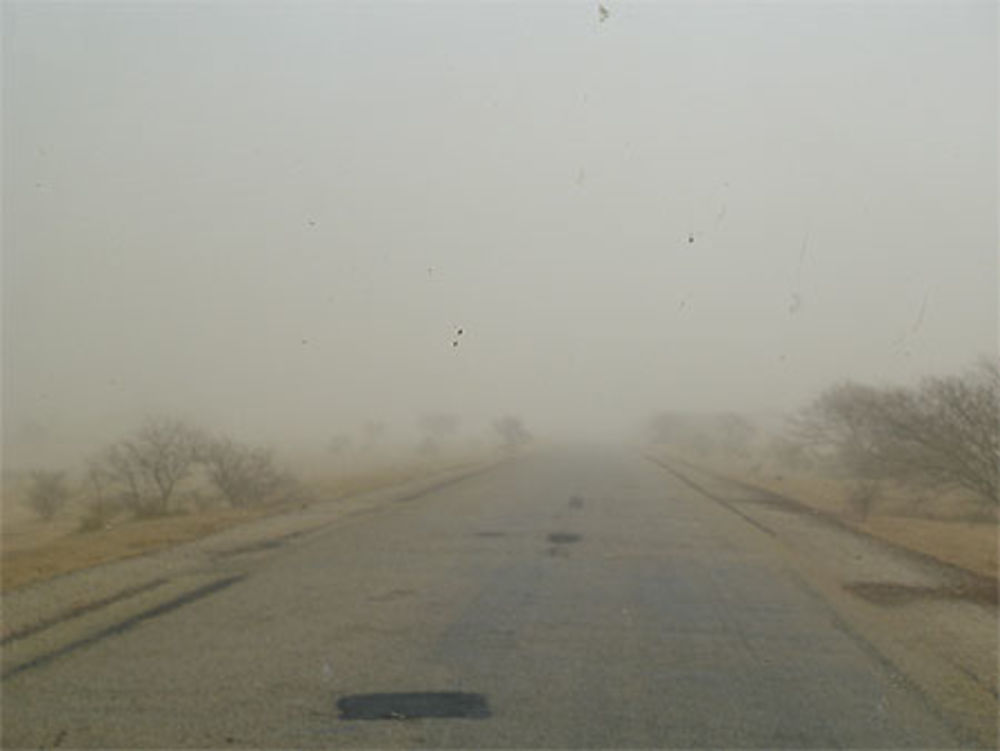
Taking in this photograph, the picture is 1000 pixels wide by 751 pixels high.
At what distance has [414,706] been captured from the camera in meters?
6.27

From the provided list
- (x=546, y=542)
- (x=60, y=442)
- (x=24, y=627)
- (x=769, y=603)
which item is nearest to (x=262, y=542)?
(x=546, y=542)

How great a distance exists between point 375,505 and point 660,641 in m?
17.2

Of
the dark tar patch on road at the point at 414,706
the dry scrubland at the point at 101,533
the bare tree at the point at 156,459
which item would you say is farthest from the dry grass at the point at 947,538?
the bare tree at the point at 156,459

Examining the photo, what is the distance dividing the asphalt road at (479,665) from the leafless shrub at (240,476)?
17.1m

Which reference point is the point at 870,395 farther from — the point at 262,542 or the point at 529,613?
the point at 529,613

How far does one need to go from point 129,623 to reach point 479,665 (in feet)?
13.2

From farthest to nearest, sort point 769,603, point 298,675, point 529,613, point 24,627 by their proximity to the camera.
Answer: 1. point 769,603
2. point 529,613
3. point 24,627
4. point 298,675

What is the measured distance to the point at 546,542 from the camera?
16.0 metres

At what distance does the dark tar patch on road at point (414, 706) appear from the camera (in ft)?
19.9

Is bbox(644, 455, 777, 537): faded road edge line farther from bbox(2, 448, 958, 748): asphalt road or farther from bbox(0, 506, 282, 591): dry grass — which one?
bbox(0, 506, 282, 591): dry grass

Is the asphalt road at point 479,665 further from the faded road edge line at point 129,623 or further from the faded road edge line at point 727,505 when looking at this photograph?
the faded road edge line at point 727,505

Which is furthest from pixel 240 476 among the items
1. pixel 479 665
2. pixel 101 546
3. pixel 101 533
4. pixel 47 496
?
pixel 479 665

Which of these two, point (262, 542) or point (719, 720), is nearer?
point (719, 720)

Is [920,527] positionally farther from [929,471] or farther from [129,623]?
[129,623]
